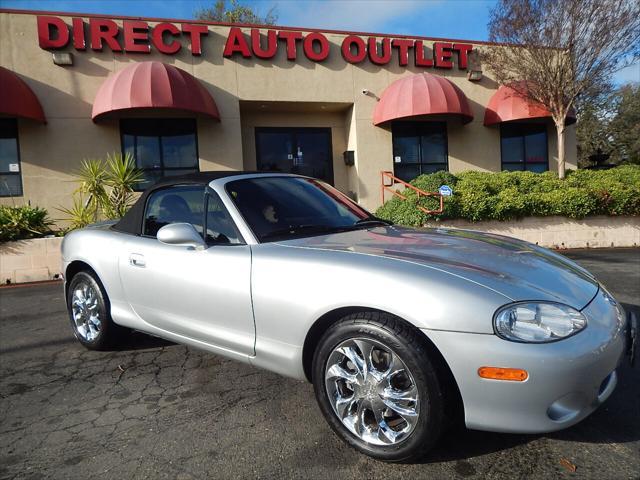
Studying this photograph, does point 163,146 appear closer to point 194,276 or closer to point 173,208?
point 173,208

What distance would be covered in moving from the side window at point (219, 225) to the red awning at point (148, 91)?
8339 mm

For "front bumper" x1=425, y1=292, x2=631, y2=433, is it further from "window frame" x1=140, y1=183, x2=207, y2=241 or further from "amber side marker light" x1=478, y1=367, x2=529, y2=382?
"window frame" x1=140, y1=183, x2=207, y2=241

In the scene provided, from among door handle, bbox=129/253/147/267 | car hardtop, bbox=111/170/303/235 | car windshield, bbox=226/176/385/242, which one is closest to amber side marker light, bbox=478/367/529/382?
car windshield, bbox=226/176/385/242

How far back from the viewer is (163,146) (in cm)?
1201

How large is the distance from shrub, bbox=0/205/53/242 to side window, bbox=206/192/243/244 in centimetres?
763

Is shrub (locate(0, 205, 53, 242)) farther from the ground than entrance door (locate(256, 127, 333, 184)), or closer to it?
closer to it

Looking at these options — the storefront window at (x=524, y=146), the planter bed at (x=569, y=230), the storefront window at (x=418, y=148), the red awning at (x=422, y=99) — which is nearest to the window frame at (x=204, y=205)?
the planter bed at (x=569, y=230)

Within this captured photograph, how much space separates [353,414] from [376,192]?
37.1 ft

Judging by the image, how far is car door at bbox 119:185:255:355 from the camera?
260 cm

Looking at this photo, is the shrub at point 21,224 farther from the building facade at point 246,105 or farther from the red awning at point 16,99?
the red awning at point 16,99

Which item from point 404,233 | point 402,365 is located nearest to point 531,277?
point 402,365

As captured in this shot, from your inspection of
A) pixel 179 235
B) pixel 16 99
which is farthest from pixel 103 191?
pixel 179 235

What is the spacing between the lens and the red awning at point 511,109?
1281 cm

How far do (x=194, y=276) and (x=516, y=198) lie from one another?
31.4ft
